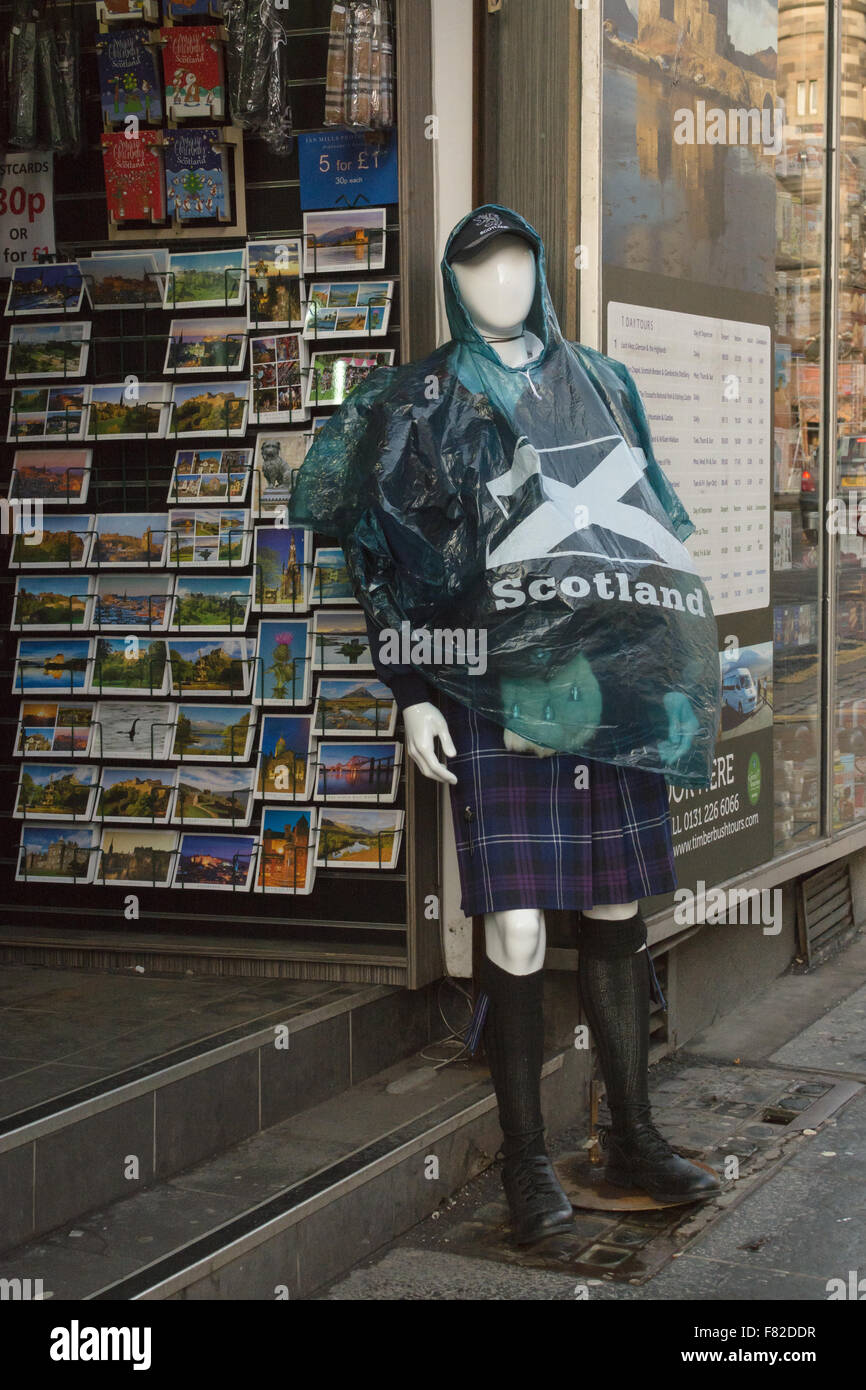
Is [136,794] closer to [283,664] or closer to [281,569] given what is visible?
[283,664]

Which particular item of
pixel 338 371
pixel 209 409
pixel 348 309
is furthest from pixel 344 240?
pixel 209 409

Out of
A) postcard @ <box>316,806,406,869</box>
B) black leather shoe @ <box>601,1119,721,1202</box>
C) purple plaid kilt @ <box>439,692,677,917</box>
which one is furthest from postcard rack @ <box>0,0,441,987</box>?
black leather shoe @ <box>601,1119,721,1202</box>

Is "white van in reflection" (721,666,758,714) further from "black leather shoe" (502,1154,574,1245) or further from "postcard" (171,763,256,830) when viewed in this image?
"black leather shoe" (502,1154,574,1245)

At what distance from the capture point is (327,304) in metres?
4.41

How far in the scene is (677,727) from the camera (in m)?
3.69

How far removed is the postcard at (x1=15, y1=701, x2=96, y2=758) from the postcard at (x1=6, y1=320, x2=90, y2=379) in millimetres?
963

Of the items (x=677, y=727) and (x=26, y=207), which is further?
(x=26, y=207)

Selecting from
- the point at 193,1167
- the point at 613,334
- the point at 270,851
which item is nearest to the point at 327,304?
the point at 613,334

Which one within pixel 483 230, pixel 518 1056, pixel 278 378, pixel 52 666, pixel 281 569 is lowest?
pixel 518 1056

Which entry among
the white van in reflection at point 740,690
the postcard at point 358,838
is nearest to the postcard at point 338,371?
the postcard at point 358,838

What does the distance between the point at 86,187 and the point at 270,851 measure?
196cm

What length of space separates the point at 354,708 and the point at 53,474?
3.70ft

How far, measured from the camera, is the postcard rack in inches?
175
